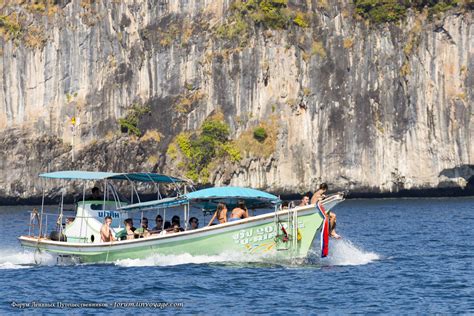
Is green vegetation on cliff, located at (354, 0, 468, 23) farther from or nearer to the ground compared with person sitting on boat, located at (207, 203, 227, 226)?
farther from the ground

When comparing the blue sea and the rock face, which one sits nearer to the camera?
the blue sea

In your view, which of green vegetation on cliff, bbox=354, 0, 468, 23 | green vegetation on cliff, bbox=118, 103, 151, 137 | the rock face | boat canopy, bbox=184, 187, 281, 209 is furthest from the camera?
green vegetation on cliff, bbox=118, 103, 151, 137

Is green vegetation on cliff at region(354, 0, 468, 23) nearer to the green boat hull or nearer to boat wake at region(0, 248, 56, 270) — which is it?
boat wake at region(0, 248, 56, 270)

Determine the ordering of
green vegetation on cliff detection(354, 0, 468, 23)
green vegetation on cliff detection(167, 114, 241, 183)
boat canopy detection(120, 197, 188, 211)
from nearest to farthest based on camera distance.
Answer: boat canopy detection(120, 197, 188, 211), green vegetation on cliff detection(167, 114, 241, 183), green vegetation on cliff detection(354, 0, 468, 23)

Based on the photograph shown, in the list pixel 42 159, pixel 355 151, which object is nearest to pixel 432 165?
pixel 355 151

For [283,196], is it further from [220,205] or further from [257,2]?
[220,205]

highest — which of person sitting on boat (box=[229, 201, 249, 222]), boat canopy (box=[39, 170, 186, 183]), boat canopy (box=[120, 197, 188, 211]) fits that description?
boat canopy (box=[39, 170, 186, 183])

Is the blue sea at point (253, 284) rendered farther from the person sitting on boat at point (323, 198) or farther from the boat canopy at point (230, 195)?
the boat canopy at point (230, 195)

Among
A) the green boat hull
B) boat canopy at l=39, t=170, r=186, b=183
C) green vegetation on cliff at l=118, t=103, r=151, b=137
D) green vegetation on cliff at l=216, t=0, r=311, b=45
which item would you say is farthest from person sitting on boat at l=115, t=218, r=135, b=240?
green vegetation on cliff at l=216, t=0, r=311, b=45

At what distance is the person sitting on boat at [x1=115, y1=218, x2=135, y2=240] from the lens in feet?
120

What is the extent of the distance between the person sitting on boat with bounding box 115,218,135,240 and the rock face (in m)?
57.9

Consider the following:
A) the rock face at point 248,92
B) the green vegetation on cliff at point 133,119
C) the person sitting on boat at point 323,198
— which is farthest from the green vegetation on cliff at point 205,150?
the person sitting on boat at point 323,198

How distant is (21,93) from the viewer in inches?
4013

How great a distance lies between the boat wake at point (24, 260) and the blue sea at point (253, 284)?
0.04 m
